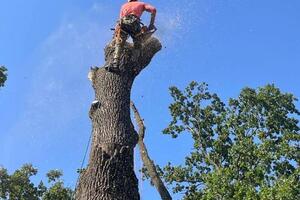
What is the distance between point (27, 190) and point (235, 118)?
443 inches

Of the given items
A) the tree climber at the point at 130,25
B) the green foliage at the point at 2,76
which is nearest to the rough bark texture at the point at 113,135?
the tree climber at the point at 130,25

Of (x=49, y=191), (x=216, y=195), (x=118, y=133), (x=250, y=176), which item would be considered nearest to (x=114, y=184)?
(x=118, y=133)

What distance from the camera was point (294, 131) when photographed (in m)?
22.3

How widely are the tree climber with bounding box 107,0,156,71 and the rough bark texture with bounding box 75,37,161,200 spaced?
0.34ft

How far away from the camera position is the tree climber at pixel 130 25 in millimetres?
Answer: 6441

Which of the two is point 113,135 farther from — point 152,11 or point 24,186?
point 24,186

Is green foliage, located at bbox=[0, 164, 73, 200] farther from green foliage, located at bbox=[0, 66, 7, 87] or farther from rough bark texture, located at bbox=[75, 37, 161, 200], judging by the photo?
rough bark texture, located at bbox=[75, 37, 161, 200]

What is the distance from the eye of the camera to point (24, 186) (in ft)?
61.8

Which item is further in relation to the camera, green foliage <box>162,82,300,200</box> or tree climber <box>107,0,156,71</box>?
green foliage <box>162,82,300,200</box>

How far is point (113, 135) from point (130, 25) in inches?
89.3

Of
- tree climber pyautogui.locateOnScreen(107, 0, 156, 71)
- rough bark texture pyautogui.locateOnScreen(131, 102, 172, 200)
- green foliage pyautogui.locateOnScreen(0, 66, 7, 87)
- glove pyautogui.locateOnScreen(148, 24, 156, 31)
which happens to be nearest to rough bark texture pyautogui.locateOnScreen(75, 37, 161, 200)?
tree climber pyautogui.locateOnScreen(107, 0, 156, 71)

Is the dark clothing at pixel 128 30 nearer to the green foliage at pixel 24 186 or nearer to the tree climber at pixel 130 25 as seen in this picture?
the tree climber at pixel 130 25

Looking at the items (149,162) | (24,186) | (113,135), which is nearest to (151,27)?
(113,135)

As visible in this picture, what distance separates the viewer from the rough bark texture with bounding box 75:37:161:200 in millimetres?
4680
